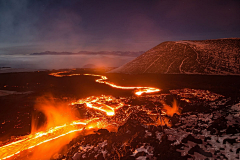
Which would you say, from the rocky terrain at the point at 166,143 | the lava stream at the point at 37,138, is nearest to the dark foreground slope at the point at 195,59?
the rocky terrain at the point at 166,143

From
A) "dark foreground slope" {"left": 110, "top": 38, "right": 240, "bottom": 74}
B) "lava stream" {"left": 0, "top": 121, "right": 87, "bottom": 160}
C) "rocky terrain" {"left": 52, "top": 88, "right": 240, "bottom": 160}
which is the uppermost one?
"dark foreground slope" {"left": 110, "top": 38, "right": 240, "bottom": 74}

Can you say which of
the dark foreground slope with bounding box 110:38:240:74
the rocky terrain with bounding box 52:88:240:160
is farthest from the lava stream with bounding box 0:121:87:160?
the dark foreground slope with bounding box 110:38:240:74

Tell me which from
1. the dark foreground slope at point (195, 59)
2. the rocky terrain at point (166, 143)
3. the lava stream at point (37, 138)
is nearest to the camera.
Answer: the rocky terrain at point (166, 143)

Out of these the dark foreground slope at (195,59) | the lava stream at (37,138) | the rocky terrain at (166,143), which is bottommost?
the lava stream at (37,138)

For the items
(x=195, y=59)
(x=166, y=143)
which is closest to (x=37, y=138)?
(x=166, y=143)

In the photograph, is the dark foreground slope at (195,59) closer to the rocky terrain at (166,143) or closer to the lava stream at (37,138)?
the rocky terrain at (166,143)

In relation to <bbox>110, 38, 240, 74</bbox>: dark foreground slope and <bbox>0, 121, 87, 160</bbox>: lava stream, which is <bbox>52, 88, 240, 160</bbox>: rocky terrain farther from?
<bbox>110, 38, 240, 74</bbox>: dark foreground slope

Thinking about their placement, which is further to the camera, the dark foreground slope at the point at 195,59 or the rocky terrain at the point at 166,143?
the dark foreground slope at the point at 195,59

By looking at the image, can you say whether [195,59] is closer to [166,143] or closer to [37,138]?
[166,143]

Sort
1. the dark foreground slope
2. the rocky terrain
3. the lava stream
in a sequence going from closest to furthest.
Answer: the rocky terrain → the lava stream → the dark foreground slope

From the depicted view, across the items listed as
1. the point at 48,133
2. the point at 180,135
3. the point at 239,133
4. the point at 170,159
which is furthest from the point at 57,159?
the point at 239,133

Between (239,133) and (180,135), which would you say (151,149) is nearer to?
(180,135)
